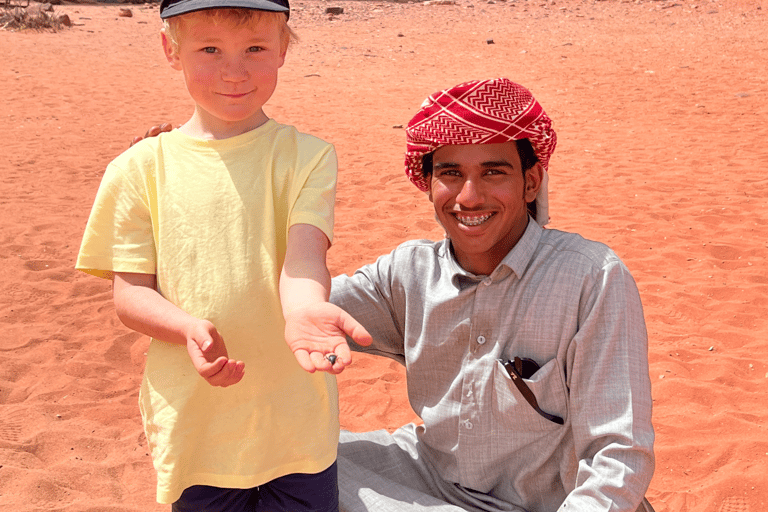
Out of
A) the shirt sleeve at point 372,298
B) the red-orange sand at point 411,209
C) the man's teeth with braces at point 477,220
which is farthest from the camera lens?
the red-orange sand at point 411,209

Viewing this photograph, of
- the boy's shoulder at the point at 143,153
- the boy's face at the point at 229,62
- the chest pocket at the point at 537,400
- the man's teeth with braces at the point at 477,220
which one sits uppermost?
the boy's face at the point at 229,62

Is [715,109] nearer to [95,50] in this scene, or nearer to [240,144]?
[240,144]

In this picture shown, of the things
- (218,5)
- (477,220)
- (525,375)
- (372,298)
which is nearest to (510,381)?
(525,375)

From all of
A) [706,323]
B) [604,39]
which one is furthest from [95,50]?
[706,323]

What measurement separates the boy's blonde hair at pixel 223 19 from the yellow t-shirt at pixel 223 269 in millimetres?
237

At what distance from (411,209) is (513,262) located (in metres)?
4.69

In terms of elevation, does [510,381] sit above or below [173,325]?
below

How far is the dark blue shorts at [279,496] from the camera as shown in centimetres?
174

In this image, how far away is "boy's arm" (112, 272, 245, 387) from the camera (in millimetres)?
1405

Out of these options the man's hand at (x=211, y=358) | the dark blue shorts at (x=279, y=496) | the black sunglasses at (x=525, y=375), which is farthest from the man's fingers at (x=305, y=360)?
the black sunglasses at (x=525, y=375)

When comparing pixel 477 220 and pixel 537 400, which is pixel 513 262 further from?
pixel 537 400

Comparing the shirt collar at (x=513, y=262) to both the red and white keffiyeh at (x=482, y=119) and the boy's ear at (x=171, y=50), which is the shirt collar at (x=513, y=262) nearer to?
the red and white keffiyeh at (x=482, y=119)

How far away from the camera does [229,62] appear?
1565 mm

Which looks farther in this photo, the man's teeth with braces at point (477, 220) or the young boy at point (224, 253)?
the man's teeth with braces at point (477, 220)
